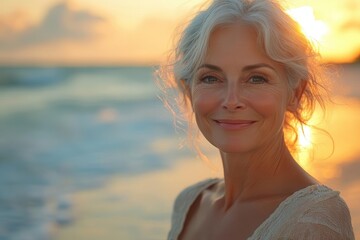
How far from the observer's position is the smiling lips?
2818mm

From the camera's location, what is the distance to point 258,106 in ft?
9.12

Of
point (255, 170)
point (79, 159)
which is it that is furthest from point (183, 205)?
point (79, 159)

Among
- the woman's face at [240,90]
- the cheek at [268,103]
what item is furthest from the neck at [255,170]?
the cheek at [268,103]

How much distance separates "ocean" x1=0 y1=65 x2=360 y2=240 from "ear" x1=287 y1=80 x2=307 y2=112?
3.16 ft

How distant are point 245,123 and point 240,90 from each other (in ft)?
0.44

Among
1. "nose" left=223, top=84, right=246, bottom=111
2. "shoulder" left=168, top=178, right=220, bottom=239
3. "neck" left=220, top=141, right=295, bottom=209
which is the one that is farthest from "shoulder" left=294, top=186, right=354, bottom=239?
"shoulder" left=168, top=178, right=220, bottom=239

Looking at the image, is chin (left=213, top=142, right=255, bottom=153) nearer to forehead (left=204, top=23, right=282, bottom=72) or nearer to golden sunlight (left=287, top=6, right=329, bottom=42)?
forehead (left=204, top=23, right=282, bottom=72)

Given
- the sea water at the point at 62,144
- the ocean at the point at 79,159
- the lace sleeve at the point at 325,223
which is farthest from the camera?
the sea water at the point at 62,144

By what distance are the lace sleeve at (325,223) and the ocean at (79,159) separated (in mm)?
1345

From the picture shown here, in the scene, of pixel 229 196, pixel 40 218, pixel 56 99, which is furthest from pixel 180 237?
pixel 56 99

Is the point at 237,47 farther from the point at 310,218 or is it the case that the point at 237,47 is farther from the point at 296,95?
the point at 310,218

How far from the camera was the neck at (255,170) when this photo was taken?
2967mm

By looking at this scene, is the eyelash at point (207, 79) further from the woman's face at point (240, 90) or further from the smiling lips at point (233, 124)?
the smiling lips at point (233, 124)

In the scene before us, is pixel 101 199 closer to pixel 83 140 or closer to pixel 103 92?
pixel 83 140
